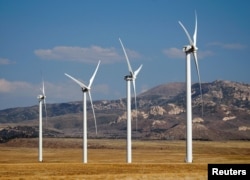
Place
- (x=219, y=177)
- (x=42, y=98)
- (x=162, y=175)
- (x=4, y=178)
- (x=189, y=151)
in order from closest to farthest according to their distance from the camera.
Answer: (x=219, y=177)
(x=4, y=178)
(x=162, y=175)
(x=189, y=151)
(x=42, y=98)

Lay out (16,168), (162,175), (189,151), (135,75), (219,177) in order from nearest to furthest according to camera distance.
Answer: (219,177) → (162,175) → (16,168) → (189,151) → (135,75)

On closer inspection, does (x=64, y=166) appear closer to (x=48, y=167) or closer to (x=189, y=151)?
(x=48, y=167)

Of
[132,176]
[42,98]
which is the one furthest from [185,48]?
[42,98]

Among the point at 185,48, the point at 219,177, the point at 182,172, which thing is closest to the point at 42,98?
the point at 185,48

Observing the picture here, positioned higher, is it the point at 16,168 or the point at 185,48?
the point at 185,48

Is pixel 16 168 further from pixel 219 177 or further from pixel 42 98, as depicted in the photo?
pixel 42 98

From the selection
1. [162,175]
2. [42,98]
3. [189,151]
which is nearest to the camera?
[162,175]

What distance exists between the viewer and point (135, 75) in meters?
91.2

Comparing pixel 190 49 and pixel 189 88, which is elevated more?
pixel 190 49

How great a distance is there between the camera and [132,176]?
177ft

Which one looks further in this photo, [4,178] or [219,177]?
[4,178]

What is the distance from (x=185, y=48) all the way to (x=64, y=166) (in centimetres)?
2512

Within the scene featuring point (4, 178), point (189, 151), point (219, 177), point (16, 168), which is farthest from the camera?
point (189, 151)

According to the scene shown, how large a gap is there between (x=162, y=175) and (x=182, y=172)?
346cm
